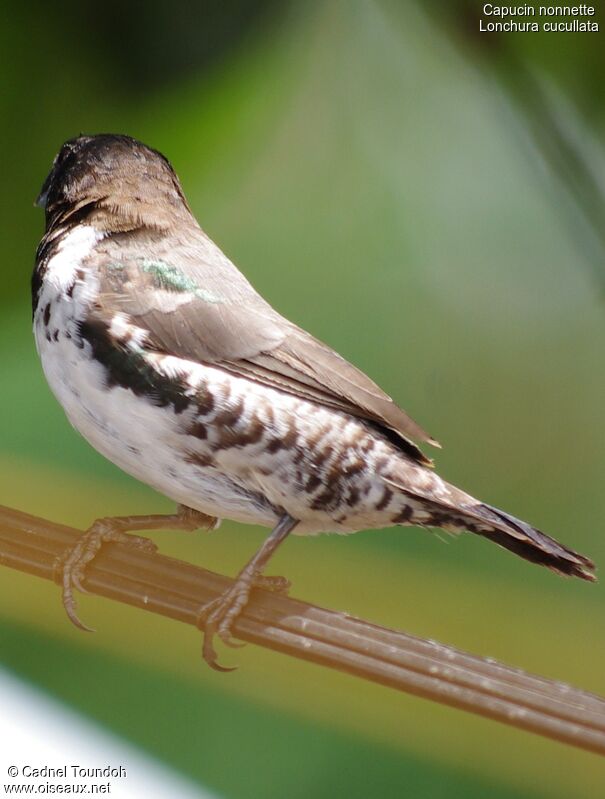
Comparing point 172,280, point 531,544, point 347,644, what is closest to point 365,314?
point 172,280

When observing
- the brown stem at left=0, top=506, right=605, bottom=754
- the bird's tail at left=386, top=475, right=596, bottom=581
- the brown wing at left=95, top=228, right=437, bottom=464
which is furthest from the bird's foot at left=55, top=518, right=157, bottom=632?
the bird's tail at left=386, top=475, right=596, bottom=581

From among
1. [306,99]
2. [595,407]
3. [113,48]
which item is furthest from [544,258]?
[113,48]

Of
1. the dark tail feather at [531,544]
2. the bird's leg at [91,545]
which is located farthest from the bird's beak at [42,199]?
the dark tail feather at [531,544]

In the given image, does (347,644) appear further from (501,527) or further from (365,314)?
(365,314)

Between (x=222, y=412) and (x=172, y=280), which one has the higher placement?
(x=172, y=280)

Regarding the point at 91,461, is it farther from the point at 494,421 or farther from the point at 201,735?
the point at 494,421
